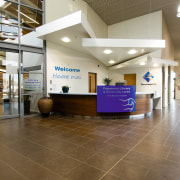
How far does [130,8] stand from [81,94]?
6195mm

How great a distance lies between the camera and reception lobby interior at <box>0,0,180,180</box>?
7.09 ft

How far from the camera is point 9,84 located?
562 cm

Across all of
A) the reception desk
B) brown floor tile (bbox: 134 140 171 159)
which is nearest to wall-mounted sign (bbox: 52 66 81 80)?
the reception desk

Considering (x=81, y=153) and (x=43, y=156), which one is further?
(x=81, y=153)

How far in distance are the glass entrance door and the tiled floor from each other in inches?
79.7

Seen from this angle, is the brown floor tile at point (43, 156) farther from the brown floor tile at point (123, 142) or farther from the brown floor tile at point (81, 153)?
the brown floor tile at point (123, 142)

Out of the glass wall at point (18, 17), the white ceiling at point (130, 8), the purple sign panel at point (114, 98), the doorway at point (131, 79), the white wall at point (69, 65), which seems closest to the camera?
the purple sign panel at point (114, 98)

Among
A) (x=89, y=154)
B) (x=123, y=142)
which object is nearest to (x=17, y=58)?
(x=89, y=154)

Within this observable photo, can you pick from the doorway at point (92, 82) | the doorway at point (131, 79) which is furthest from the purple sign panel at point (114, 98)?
the doorway at point (131, 79)

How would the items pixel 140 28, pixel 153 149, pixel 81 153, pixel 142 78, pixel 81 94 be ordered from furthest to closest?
pixel 142 78 → pixel 140 28 → pixel 81 94 → pixel 153 149 → pixel 81 153

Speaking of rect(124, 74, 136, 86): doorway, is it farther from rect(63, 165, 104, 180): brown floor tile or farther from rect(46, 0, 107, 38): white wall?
rect(63, 165, 104, 180): brown floor tile

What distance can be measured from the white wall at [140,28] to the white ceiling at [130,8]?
289mm

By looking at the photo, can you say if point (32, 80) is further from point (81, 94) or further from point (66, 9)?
point (66, 9)

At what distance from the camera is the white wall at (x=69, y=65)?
6.46 m
